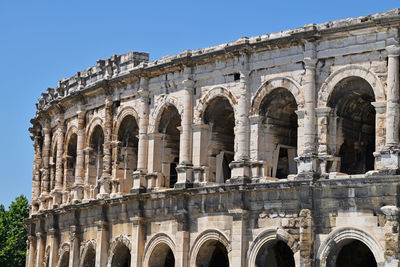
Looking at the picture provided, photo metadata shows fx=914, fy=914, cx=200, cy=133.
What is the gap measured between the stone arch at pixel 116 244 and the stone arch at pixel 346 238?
7990 mm

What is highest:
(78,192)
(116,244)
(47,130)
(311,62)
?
(47,130)

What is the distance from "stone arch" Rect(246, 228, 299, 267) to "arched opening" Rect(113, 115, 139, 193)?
23.3 feet

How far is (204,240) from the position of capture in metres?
26.7

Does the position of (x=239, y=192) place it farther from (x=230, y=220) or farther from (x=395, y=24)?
(x=395, y=24)

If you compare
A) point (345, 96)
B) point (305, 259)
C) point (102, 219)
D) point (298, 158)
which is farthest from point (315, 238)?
point (102, 219)

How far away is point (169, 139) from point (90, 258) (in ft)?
18.7

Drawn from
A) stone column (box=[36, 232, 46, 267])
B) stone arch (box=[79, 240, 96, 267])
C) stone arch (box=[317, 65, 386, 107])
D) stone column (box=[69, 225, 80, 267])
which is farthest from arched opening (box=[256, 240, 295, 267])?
stone column (box=[36, 232, 46, 267])

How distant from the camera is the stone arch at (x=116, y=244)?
97.1 ft

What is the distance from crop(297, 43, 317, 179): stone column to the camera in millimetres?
24297

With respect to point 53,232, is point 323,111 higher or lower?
higher

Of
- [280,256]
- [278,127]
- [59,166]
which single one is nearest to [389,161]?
[278,127]

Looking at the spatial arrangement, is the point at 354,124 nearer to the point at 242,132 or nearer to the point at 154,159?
the point at 242,132

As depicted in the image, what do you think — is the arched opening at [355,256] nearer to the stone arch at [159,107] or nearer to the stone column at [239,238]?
the stone column at [239,238]

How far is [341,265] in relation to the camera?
82.8 feet
